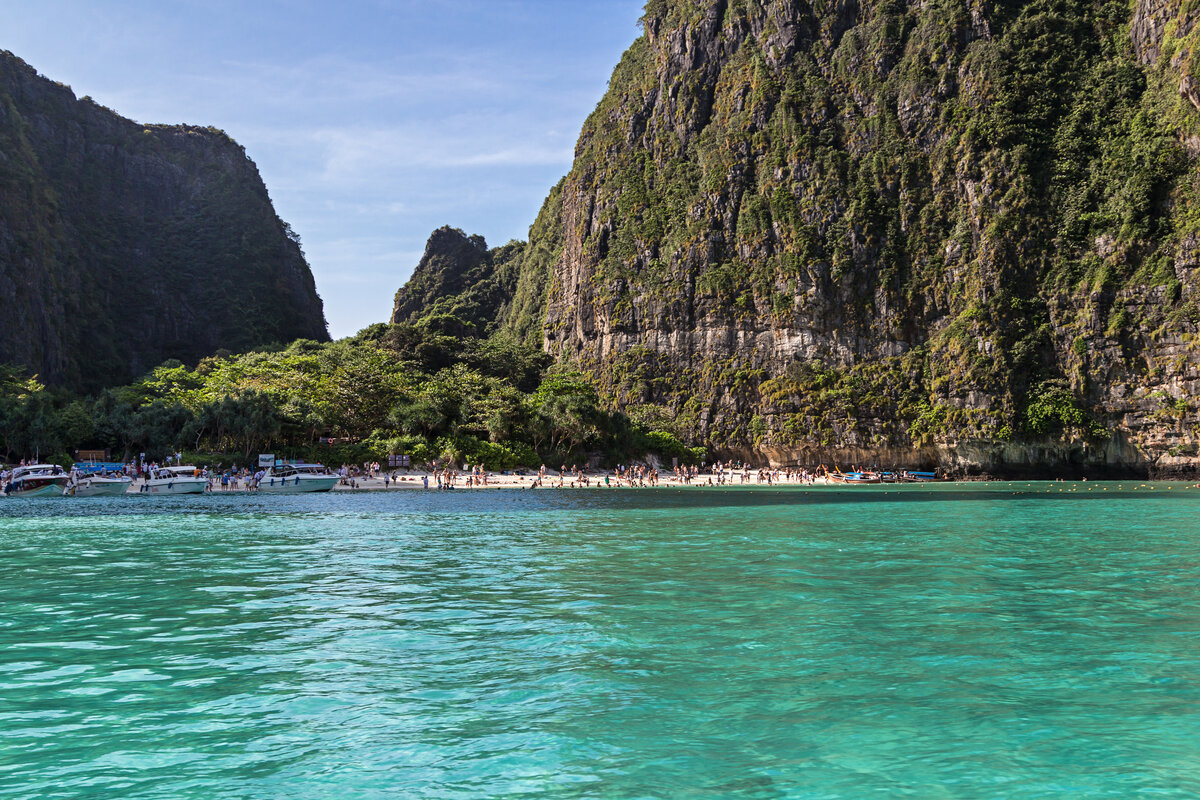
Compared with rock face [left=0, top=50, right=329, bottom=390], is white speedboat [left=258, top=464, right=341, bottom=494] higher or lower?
lower

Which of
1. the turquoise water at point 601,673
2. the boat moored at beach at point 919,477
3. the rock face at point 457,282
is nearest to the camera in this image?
the turquoise water at point 601,673

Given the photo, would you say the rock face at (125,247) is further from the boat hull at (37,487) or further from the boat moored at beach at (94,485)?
the boat hull at (37,487)

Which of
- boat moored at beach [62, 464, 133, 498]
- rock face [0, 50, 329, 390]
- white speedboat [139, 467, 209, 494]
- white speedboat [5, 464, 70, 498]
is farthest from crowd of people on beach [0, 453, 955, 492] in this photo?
rock face [0, 50, 329, 390]

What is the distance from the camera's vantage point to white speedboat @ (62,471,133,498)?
164ft

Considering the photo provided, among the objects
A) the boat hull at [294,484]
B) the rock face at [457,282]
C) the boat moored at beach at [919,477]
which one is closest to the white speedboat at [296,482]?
the boat hull at [294,484]

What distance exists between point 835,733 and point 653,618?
236 inches

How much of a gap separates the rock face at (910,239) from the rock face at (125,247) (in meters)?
76.3

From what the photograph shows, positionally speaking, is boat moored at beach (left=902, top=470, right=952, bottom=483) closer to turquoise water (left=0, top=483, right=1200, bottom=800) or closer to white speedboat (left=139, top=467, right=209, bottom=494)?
turquoise water (left=0, top=483, right=1200, bottom=800)

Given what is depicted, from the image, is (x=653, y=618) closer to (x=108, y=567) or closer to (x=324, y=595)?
(x=324, y=595)

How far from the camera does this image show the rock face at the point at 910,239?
8456cm

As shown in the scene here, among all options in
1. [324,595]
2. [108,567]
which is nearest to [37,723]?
[324,595]

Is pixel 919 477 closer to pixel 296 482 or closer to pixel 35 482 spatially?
pixel 296 482

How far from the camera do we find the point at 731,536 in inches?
1103

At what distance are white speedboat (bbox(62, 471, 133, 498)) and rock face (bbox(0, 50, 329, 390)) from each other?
69271 mm
